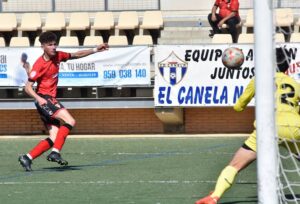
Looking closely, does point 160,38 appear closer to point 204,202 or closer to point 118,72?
point 118,72

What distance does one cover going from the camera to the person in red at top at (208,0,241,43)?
68.0 feet

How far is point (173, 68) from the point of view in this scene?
60.4 ft

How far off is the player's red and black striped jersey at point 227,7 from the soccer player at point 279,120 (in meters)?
11.1

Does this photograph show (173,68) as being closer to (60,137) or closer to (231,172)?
(60,137)

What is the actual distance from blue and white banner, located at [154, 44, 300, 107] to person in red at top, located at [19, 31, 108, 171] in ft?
15.8

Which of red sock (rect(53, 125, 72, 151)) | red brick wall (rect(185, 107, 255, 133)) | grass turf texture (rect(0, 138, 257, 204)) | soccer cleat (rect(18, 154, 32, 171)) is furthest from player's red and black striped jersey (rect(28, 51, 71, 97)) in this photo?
red brick wall (rect(185, 107, 255, 133))

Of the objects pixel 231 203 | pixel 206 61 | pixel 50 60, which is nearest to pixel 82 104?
pixel 206 61

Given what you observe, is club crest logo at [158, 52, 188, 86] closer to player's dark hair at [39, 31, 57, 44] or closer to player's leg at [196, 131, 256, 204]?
player's dark hair at [39, 31, 57, 44]

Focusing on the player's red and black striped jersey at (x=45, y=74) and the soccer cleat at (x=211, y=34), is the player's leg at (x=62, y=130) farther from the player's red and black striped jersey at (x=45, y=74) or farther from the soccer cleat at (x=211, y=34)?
the soccer cleat at (x=211, y=34)

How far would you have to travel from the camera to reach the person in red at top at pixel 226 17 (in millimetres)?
20719

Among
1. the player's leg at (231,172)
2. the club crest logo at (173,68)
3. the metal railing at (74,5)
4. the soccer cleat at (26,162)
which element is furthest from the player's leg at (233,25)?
the player's leg at (231,172)

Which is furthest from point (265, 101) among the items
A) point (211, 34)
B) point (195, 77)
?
point (211, 34)

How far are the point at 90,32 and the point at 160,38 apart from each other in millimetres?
1620

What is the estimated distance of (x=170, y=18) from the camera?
23.0m
